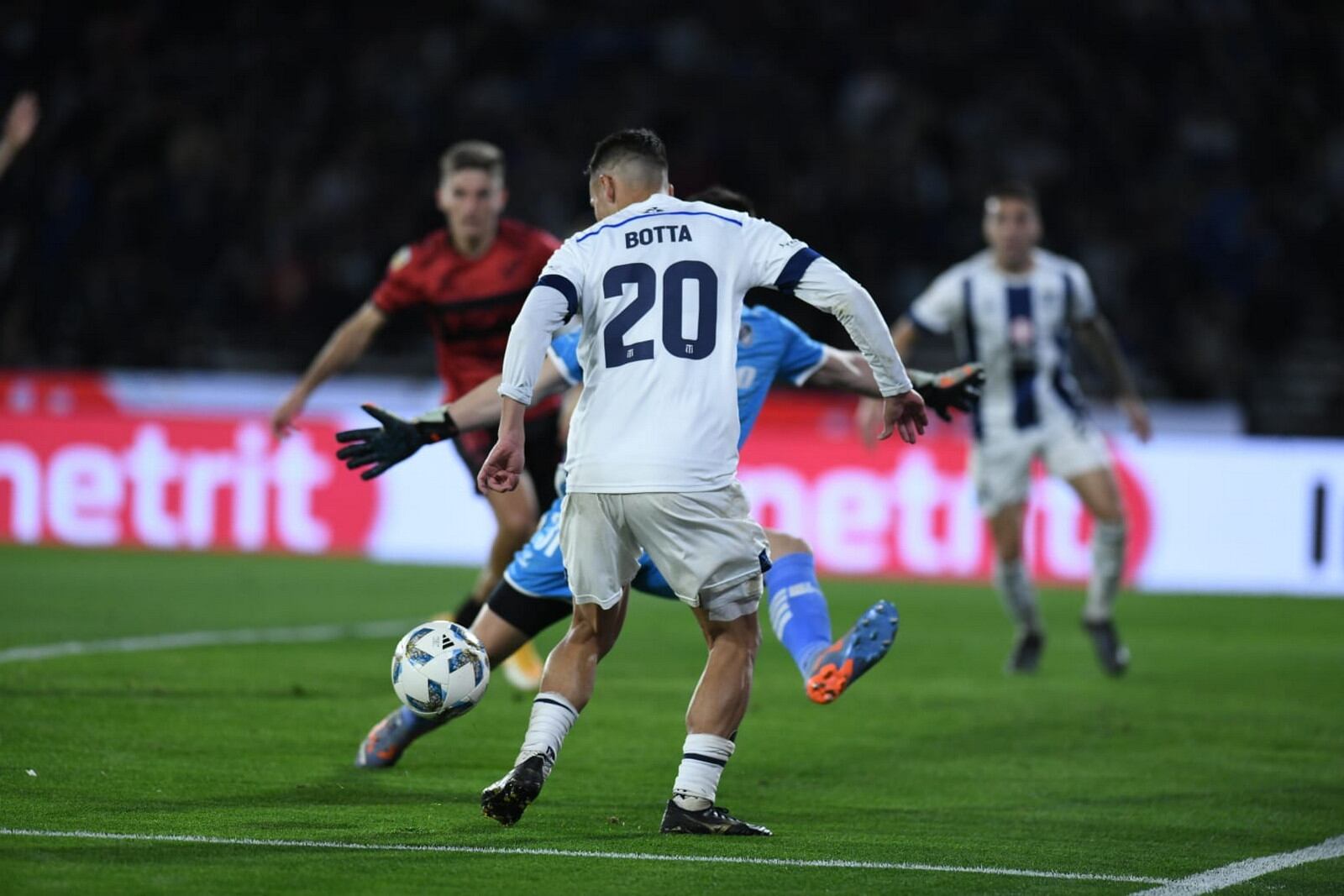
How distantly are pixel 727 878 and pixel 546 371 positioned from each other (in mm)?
2038

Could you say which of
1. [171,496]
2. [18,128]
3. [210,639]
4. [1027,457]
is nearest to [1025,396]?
[1027,457]

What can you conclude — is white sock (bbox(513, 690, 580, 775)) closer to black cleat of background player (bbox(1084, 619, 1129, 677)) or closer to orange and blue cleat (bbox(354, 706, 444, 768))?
orange and blue cleat (bbox(354, 706, 444, 768))

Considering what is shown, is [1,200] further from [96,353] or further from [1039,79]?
[1039,79]

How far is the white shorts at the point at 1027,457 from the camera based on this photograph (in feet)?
33.0

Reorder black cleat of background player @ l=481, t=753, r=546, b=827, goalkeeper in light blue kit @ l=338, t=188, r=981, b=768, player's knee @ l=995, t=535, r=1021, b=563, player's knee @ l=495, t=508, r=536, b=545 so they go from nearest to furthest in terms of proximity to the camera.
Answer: black cleat of background player @ l=481, t=753, r=546, b=827, goalkeeper in light blue kit @ l=338, t=188, r=981, b=768, player's knee @ l=495, t=508, r=536, b=545, player's knee @ l=995, t=535, r=1021, b=563

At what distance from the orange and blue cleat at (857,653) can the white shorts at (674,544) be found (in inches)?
12.7

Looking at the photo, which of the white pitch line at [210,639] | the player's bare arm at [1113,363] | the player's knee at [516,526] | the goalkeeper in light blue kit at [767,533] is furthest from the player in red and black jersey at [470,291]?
the player's bare arm at [1113,363]

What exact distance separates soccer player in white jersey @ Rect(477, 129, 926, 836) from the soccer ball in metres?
0.36

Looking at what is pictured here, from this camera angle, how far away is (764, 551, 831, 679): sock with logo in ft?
19.9

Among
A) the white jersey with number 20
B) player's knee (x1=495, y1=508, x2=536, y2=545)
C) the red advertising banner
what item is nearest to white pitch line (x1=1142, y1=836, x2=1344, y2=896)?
→ the white jersey with number 20

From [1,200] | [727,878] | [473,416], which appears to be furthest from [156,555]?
[727,878]

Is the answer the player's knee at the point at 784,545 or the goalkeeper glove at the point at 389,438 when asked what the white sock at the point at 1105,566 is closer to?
the player's knee at the point at 784,545

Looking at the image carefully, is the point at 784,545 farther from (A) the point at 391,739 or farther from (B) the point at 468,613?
(B) the point at 468,613

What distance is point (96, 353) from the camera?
58.3 ft
